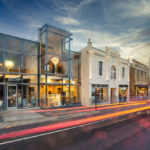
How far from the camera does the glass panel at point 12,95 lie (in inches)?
556

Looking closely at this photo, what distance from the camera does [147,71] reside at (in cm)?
3834

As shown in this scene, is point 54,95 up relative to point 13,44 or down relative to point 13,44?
down

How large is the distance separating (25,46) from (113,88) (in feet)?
60.3

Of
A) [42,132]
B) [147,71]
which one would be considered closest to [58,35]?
[42,132]

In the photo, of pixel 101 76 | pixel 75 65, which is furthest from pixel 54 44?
pixel 101 76

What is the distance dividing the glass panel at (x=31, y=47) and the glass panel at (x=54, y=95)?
5166 millimetres

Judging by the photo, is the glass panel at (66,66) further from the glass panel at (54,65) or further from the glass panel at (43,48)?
the glass panel at (43,48)

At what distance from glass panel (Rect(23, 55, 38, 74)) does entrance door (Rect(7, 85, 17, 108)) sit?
2495 mm

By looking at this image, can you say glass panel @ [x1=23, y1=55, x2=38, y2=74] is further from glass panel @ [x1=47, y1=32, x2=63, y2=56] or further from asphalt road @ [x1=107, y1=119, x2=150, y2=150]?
asphalt road @ [x1=107, y1=119, x2=150, y2=150]

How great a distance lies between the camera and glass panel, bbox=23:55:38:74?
50.6 feet

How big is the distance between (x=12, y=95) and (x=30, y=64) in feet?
14.6

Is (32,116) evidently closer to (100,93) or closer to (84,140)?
(84,140)

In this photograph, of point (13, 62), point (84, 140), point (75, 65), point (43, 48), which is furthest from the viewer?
point (75, 65)

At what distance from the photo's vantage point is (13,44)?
14898mm
